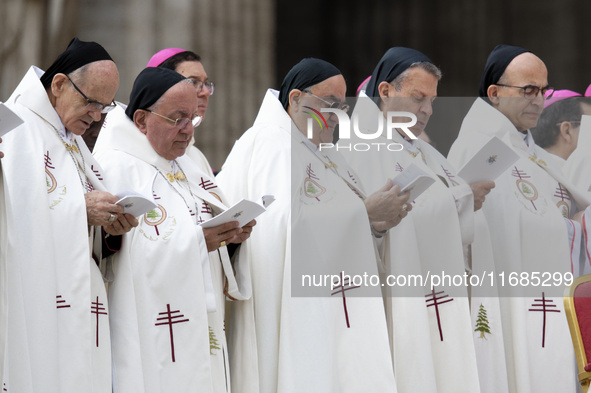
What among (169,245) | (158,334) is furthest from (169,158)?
(158,334)

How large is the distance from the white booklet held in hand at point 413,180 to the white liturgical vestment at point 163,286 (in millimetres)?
945

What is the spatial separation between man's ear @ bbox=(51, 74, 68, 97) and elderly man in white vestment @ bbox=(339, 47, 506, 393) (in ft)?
6.59

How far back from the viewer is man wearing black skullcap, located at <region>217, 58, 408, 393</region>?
5953 mm

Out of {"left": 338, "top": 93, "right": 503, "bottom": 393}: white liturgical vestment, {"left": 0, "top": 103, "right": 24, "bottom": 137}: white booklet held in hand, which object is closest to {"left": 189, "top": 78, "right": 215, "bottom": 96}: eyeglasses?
{"left": 338, "top": 93, "right": 503, "bottom": 393}: white liturgical vestment

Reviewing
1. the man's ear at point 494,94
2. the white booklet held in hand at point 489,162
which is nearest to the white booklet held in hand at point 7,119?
A: the white booklet held in hand at point 489,162

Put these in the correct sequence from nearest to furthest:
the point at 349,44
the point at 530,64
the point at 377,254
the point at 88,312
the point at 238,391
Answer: the point at 88,312 → the point at 238,391 → the point at 377,254 → the point at 530,64 → the point at 349,44

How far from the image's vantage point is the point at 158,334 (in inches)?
218

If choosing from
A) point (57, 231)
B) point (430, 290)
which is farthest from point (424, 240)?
point (57, 231)

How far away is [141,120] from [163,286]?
976 mm

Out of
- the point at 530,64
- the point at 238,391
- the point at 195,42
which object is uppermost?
the point at 195,42

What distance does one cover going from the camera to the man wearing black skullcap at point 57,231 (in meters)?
4.83

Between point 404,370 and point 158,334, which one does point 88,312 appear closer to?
point 158,334

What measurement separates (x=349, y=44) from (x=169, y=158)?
6728 millimetres

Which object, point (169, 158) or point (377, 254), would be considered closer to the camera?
point (169, 158)
